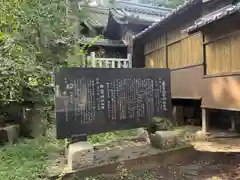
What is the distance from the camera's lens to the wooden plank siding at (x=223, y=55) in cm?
561

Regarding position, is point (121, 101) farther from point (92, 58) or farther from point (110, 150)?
point (92, 58)

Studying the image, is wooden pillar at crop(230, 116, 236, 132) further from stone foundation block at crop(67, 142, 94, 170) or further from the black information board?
stone foundation block at crop(67, 142, 94, 170)

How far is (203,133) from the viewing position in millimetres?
6809

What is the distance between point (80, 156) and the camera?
3914mm

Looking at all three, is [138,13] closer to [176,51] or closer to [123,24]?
[123,24]

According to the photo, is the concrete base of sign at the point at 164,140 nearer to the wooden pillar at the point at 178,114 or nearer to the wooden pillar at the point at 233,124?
the wooden pillar at the point at 233,124

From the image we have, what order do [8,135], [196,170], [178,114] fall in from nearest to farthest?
[196,170]
[8,135]
[178,114]

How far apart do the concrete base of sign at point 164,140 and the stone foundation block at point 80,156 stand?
1.53 m

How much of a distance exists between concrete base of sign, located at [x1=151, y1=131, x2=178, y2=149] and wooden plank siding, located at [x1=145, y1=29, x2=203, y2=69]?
3.17 metres

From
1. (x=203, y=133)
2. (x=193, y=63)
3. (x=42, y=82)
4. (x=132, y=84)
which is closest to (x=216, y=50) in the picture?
(x=193, y=63)

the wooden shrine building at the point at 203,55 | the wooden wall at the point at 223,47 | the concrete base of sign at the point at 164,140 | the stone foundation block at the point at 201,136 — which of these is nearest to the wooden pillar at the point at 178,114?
the wooden shrine building at the point at 203,55

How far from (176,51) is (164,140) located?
4696 mm

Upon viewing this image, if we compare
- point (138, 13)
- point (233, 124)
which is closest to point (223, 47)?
point (233, 124)

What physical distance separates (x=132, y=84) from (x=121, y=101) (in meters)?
0.47
